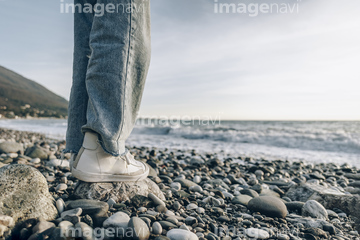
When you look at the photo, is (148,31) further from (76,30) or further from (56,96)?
(56,96)

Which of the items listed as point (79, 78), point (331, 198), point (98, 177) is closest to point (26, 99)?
point (79, 78)

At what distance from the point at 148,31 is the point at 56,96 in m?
84.5

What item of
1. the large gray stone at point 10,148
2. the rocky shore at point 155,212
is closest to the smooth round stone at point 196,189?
the rocky shore at point 155,212

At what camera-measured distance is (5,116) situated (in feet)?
112

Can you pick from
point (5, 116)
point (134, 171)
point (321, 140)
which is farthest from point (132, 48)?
point (5, 116)

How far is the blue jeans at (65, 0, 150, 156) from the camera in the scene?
133 centimetres

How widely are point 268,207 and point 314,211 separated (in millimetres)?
407

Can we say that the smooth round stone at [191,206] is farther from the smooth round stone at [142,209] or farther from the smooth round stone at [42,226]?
the smooth round stone at [42,226]

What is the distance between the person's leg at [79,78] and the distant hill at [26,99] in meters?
41.1

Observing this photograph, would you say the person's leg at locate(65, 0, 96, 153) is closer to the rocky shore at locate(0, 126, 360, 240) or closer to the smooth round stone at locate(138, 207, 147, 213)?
→ the rocky shore at locate(0, 126, 360, 240)

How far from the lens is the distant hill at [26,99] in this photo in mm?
40500

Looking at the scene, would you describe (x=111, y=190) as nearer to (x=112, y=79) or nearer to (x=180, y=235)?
(x=180, y=235)

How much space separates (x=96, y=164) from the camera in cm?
148

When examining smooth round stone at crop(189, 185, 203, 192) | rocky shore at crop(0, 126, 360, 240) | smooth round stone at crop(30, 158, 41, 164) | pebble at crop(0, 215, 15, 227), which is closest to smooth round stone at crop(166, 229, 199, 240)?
rocky shore at crop(0, 126, 360, 240)
